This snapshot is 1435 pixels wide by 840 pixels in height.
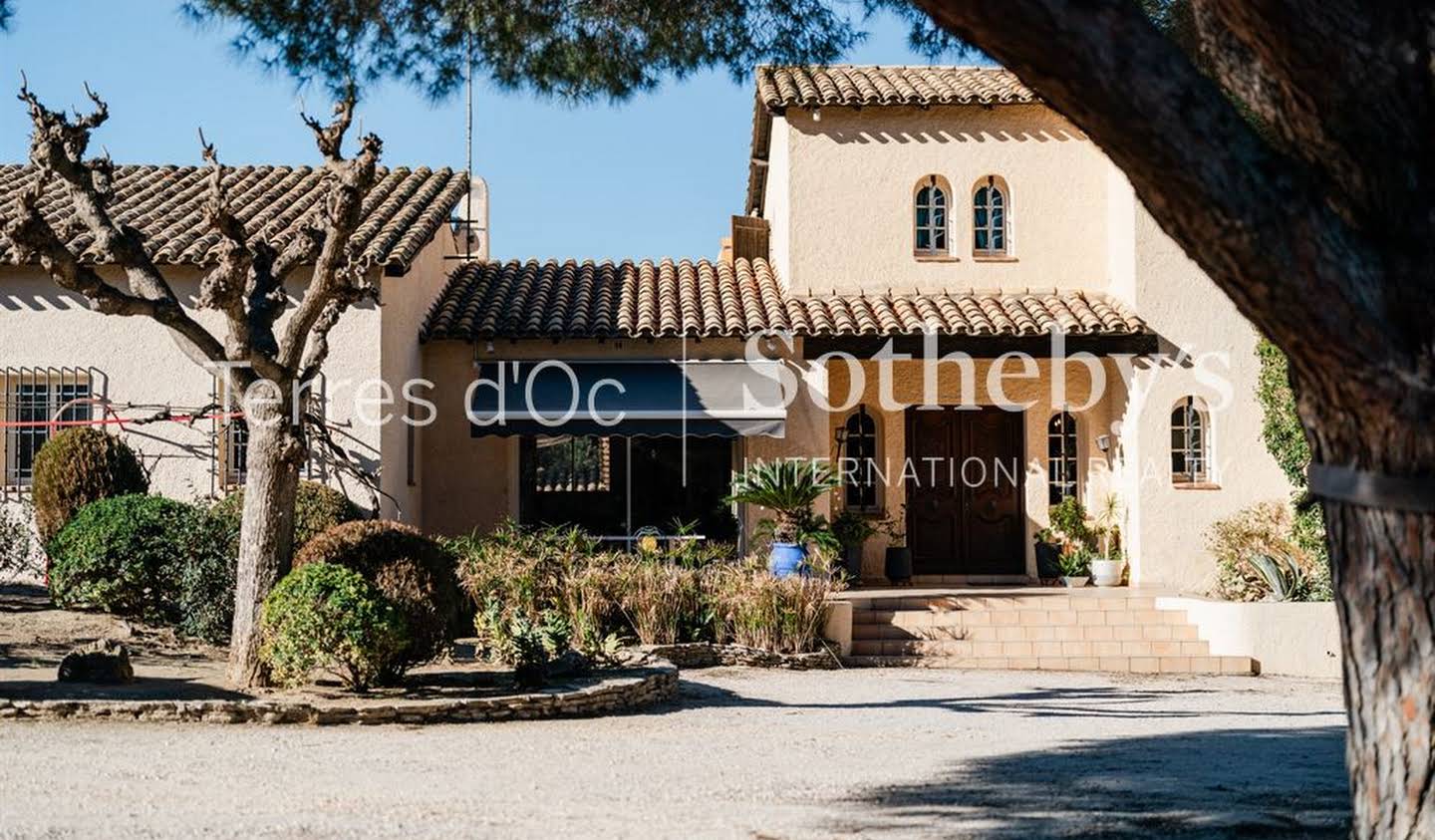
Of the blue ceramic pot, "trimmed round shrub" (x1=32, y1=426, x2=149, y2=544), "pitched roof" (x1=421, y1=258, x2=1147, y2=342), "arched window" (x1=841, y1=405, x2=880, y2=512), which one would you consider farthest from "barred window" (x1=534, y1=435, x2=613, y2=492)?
"trimmed round shrub" (x1=32, y1=426, x2=149, y2=544)

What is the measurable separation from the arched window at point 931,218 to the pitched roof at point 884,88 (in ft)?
5.39

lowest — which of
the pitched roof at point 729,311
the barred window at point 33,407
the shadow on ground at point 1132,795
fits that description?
the shadow on ground at point 1132,795

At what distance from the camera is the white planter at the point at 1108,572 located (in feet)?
86.6

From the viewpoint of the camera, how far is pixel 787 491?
942 inches

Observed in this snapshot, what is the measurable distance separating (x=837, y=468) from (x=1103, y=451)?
5126 millimetres

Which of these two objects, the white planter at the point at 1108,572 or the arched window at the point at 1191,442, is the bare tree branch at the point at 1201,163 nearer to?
the white planter at the point at 1108,572

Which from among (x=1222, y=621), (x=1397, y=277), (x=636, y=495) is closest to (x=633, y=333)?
(x=636, y=495)

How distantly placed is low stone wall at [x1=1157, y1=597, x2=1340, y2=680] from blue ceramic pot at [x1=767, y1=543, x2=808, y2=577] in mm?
6580

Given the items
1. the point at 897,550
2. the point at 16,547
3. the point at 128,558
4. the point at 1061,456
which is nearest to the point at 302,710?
the point at 128,558

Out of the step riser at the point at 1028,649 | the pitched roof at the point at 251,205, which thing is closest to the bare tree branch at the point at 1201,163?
the step riser at the point at 1028,649

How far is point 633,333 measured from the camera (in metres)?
26.2

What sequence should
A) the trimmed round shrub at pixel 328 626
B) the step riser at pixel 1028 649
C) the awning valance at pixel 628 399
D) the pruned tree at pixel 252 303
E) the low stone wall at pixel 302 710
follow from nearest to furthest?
the low stone wall at pixel 302 710
the trimmed round shrub at pixel 328 626
the pruned tree at pixel 252 303
the step riser at pixel 1028 649
the awning valance at pixel 628 399

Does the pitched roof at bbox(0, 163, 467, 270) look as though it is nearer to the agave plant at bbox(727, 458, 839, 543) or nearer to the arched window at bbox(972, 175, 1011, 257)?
the agave plant at bbox(727, 458, 839, 543)

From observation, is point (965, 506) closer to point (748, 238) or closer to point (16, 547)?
point (748, 238)
